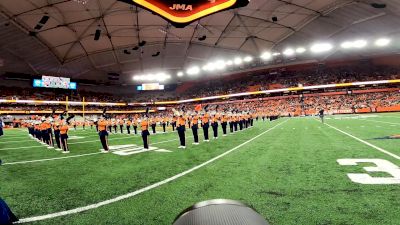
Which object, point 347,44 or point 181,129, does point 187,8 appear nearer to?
point 181,129

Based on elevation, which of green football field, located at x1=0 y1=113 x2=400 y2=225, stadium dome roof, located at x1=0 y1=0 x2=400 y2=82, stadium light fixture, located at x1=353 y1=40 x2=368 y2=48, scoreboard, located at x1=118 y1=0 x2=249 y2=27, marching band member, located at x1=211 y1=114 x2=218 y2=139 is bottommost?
green football field, located at x1=0 y1=113 x2=400 y2=225

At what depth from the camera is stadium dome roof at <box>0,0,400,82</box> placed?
3042 cm

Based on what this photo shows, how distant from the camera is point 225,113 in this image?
65.0 ft

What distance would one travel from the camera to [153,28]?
122 feet

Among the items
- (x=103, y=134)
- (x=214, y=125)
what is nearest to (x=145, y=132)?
(x=103, y=134)

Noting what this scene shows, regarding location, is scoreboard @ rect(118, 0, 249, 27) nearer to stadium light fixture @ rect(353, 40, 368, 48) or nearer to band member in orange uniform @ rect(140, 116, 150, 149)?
band member in orange uniform @ rect(140, 116, 150, 149)

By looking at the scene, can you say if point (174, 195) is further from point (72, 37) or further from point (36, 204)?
point (72, 37)

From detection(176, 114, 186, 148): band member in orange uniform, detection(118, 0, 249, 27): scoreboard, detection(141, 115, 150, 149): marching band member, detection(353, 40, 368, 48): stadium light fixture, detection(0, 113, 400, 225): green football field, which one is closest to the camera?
detection(0, 113, 400, 225): green football field

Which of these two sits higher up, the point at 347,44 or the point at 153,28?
the point at 153,28

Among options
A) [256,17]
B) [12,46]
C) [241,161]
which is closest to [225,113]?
[241,161]

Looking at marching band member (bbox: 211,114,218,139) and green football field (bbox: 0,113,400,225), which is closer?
green football field (bbox: 0,113,400,225)

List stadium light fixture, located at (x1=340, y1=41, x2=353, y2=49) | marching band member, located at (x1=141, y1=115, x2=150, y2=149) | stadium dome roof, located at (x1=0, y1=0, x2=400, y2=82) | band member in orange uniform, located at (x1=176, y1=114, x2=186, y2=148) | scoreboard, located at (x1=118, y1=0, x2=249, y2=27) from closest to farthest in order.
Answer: scoreboard, located at (x1=118, y1=0, x2=249, y2=27) < band member in orange uniform, located at (x1=176, y1=114, x2=186, y2=148) < marching band member, located at (x1=141, y1=115, x2=150, y2=149) < stadium dome roof, located at (x1=0, y1=0, x2=400, y2=82) < stadium light fixture, located at (x1=340, y1=41, x2=353, y2=49)

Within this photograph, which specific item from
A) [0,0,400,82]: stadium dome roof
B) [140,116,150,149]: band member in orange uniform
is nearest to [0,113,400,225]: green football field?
[140,116,150,149]: band member in orange uniform

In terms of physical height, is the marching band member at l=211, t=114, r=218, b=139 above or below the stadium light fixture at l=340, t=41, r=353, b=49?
below
